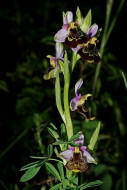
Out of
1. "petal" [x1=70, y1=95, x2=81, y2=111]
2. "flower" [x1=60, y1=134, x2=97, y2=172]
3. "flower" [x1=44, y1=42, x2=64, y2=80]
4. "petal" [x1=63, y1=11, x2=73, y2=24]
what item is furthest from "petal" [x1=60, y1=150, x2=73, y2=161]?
"petal" [x1=63, y1=11, x2=73, y2=24]

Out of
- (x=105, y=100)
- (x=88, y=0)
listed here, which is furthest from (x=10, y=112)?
(x=88, y=0)

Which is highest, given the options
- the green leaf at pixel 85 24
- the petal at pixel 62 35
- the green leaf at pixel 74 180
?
the green leaf at pixel 85 24

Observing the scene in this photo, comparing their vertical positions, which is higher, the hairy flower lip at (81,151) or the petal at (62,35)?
the petal at (62,35)

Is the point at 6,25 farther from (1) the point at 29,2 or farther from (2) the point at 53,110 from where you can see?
(2) the point at 53,110

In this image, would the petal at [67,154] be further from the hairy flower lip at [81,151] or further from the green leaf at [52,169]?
the green leaf at [52,169]

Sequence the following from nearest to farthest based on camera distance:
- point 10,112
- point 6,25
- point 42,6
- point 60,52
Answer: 1. point 60,52
2. point 10,112
3. point 6,25
4. point 42,6

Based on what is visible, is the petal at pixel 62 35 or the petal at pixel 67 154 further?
the petal at pixel 62 35

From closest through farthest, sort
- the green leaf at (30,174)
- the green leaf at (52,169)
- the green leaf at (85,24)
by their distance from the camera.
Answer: the green leaf at (30,174) → the green leaf at (52,169) → the green leaf at (85,24)

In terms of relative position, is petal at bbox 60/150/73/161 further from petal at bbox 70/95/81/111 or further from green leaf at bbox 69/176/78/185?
petal at bbox 70/95/81/111

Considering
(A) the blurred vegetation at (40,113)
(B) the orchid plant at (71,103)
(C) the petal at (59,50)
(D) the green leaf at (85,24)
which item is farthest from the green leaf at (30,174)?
(D) the green leaf at (85,24)
